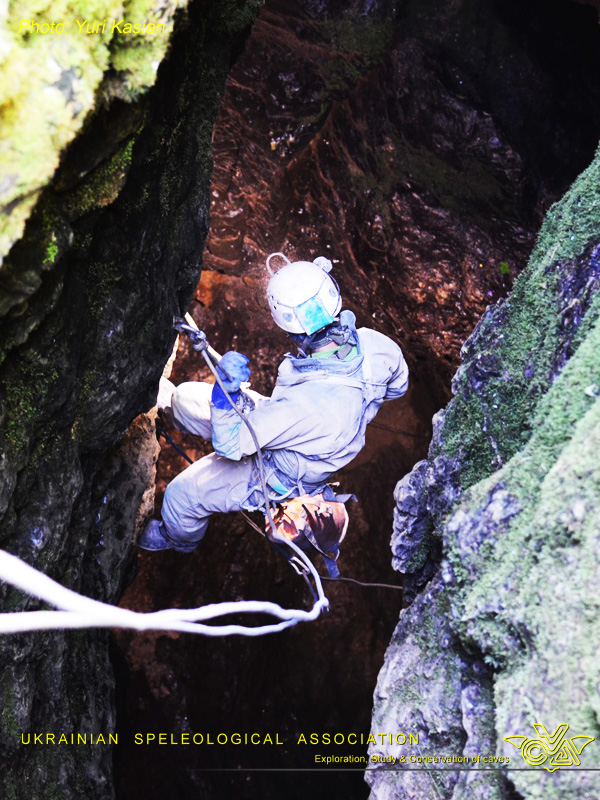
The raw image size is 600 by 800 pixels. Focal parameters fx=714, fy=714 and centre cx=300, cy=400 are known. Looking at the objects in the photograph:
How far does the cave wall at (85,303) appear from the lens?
1927 mm

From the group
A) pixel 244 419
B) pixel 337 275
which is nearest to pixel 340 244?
pixel 337 275

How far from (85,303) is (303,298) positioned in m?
1.08

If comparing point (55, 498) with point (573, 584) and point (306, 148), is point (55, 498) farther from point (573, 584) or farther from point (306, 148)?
point (306, 148)

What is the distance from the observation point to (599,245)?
2.97m

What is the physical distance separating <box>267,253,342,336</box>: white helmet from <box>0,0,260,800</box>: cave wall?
0.52 m

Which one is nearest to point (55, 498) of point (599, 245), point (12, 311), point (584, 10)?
point (12, 311)

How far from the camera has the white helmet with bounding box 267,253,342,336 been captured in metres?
3.42

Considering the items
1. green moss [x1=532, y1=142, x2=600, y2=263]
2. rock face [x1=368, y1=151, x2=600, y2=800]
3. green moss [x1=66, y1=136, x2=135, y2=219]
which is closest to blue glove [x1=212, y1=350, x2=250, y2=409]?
rock face [x1=368, y1=151, x2=600, y2=800]

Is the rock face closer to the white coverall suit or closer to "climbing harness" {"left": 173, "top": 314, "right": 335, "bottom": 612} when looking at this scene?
the white coverall suit

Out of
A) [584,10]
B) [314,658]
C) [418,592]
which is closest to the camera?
[418,592]

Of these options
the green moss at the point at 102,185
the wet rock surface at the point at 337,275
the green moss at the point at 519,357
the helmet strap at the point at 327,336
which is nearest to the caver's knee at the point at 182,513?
the wet rock surface at the point at 337,275

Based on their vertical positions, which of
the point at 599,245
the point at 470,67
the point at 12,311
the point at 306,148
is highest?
the point at 470,67

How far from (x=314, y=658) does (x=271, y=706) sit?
0.55 m

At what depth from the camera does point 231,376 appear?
3439 millimetres
